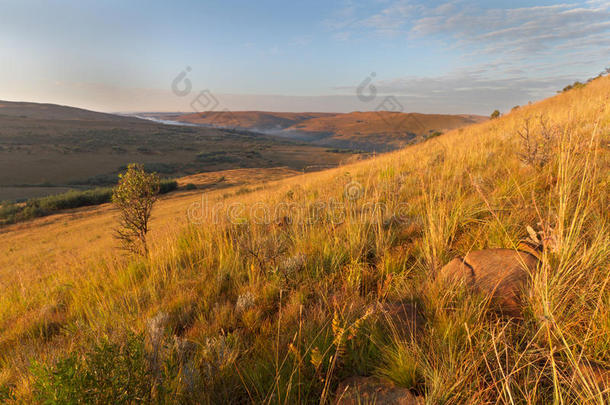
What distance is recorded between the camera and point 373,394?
128 cm

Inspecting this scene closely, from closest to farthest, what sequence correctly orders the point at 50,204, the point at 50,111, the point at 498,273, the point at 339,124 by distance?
1. the point at 498,273
2. the point at 50,204
3. the point at 50,111
4. the point at 339,124

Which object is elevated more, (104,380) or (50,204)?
(104,380)

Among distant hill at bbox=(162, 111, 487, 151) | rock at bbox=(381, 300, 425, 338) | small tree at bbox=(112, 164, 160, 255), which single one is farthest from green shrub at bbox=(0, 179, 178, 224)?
distant hill at bbox=(162, 111, 487, 151)

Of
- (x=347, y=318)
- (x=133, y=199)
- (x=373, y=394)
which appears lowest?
(x=373, y=394)

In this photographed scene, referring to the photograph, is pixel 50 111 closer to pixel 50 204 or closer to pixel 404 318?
pixel 50 204

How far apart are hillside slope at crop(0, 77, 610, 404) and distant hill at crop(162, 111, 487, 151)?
74.6 metres

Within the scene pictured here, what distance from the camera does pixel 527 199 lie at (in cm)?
289

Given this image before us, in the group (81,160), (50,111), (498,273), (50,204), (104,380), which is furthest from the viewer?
(50,111)

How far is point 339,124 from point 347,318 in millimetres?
138796

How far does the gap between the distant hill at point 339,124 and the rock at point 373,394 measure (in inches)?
3001

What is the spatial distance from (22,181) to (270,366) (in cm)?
4413

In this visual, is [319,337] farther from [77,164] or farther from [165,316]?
[77,164]

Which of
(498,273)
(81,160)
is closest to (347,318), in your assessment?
(498,273)

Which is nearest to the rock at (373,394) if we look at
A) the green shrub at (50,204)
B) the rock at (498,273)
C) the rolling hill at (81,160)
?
the rock at (498,273)
